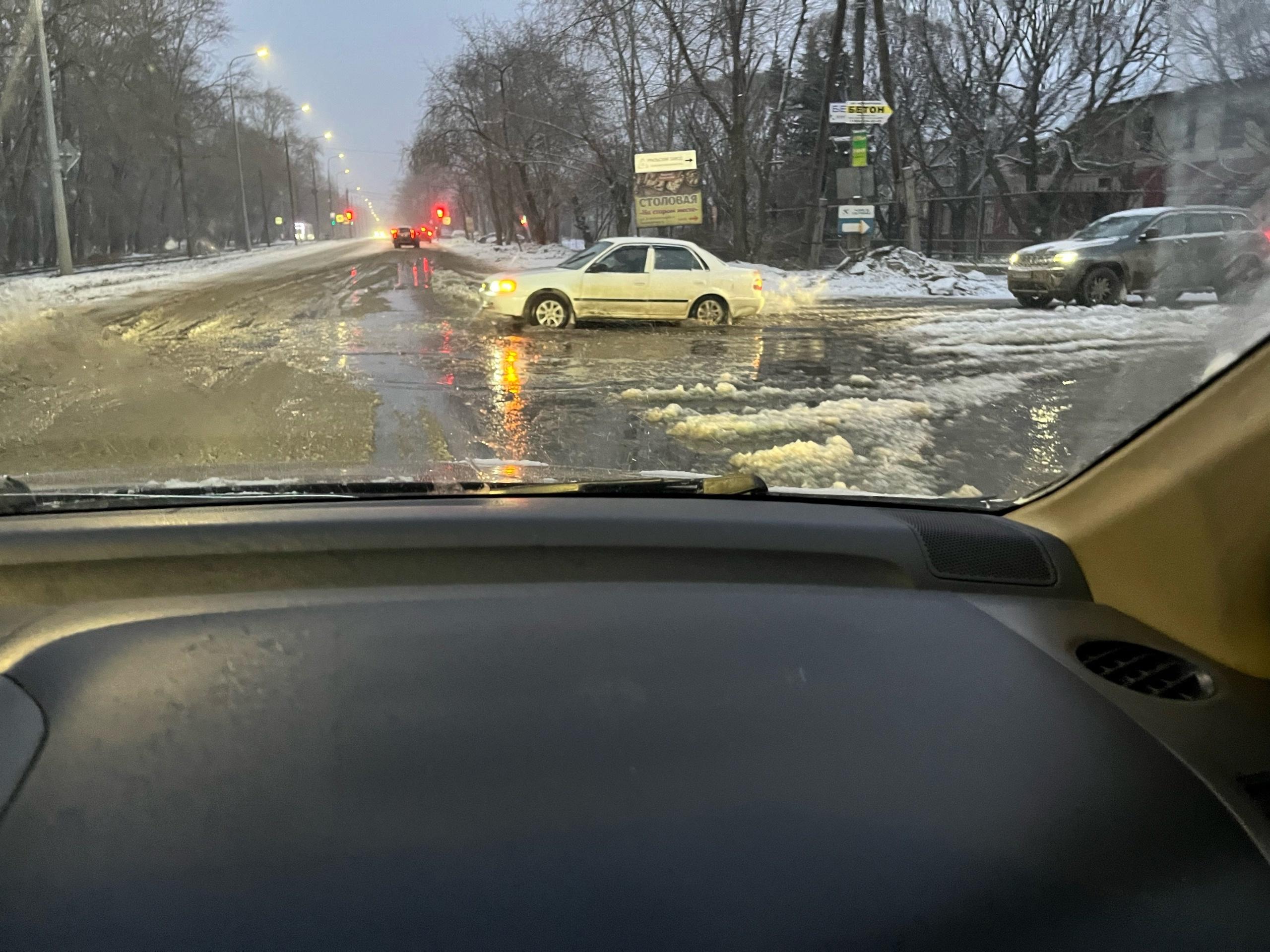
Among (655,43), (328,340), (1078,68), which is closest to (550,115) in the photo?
(655,43)

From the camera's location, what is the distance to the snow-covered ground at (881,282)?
22.0 m

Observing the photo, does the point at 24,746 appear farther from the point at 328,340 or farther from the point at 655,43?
the point at 655,43

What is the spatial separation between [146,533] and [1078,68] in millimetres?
5219

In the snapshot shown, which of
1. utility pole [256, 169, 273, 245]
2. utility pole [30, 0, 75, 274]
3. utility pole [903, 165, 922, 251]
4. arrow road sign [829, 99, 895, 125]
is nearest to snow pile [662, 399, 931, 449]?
arrow road sign [829, 99, 895, 125]

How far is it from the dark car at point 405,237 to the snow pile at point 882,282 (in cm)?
4505

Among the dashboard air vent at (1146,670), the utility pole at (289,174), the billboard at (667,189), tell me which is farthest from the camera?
the billboard at (667,189)

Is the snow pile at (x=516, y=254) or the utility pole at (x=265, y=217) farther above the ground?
the utility pole at (x=265, y=217)

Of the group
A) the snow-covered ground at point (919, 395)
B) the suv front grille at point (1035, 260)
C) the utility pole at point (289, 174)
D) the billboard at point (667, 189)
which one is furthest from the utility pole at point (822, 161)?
the snow-covered ground at point (919, 395)

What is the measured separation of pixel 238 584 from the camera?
256 cm

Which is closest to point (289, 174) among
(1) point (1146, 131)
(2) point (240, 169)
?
(2) point (240, 169)

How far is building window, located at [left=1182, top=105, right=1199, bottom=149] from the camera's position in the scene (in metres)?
3.42

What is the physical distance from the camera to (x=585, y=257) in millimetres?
17094

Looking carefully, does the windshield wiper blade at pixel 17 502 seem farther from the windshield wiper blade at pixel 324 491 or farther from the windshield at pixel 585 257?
the windshield at pixel 585 257

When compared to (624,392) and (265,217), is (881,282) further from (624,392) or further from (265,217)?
(265,217)
